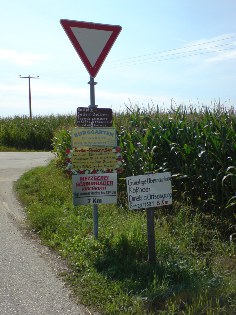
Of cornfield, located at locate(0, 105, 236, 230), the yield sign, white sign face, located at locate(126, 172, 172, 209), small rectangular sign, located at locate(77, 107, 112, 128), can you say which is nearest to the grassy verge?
cornfield, located at locate(0, 105, 236, 230)

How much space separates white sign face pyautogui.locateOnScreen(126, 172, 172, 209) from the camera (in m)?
4.99

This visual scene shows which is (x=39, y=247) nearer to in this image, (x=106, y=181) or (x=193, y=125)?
(x=106, y=181)

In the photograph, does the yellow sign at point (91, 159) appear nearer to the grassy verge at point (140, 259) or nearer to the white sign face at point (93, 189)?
the white sign face at point (93, 189)

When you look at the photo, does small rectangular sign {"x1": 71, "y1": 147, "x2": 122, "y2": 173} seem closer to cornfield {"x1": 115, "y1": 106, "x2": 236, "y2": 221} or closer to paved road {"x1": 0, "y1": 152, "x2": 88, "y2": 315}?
paved road {"x1": 0, "y1": 152, "x2": 88, "y2": 315}

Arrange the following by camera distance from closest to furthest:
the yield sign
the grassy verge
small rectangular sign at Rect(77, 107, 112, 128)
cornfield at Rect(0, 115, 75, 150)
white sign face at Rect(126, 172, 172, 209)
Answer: the grassy verge < white sign face at Rect(126, 172, 172, 209) < the yield sign < small rectangular sign at Rect(77, 107, 112, 128) < cornfield at Rect(0, 115, 75, 150)

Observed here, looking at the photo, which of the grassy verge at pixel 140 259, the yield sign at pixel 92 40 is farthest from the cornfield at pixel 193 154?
the yield sign at pixel 92 40

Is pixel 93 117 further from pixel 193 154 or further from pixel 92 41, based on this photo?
pixel 193 154

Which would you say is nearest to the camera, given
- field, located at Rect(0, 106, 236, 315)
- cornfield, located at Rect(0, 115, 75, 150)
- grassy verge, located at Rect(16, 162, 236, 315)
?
grassy verge, located at Rect(16, 162, 236, 315)

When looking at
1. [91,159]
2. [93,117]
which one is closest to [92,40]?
[93,117]

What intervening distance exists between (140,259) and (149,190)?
82 cm

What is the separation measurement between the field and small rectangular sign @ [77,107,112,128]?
1423 mm

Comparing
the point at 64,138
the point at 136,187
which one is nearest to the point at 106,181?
the point at 136,187

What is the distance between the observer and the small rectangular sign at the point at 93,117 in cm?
566

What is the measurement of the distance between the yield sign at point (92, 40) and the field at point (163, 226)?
219cm
